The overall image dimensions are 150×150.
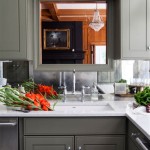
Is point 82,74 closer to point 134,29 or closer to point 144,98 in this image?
point 134,29

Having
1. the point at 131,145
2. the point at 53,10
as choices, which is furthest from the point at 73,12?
the point at 131,145

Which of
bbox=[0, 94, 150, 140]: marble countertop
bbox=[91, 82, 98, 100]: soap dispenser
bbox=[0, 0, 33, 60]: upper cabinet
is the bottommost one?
bbox=[0, 94, 150, 140]: marble countertop

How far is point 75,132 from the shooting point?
194cm

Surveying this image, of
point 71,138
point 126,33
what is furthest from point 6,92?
point 126,33

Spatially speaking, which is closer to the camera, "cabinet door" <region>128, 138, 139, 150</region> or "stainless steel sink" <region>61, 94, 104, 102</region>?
"cabinet door" <region>128, 138, 139, 150</region>

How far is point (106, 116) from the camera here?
192 centimetres

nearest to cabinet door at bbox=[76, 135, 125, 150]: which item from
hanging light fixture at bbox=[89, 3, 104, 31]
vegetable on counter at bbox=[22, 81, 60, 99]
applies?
vegetable on counter at bbox=[22, 81, 60, 99]

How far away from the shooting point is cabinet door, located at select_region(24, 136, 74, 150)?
1.94 m

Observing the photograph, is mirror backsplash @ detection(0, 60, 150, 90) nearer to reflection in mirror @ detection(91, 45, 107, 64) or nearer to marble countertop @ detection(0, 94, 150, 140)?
reflection in mirror @ detection(91, 45, 107, 64)

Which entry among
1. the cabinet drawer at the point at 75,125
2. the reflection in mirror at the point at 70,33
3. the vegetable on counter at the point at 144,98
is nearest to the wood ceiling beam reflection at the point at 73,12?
the reflection in mirror at the point at 70,33

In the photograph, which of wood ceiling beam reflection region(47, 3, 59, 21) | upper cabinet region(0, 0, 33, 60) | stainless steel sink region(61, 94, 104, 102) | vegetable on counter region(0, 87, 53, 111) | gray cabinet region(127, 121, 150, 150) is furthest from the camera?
wood ceiling beam reflection region(47, 3, 59, 21)

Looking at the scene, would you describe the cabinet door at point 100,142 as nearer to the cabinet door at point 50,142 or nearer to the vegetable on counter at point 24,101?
the cabinet door at point 50,142

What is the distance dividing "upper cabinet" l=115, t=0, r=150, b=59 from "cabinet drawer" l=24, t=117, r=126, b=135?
2.45 ft

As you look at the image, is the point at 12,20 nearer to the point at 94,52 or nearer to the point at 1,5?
the point at 1,5
